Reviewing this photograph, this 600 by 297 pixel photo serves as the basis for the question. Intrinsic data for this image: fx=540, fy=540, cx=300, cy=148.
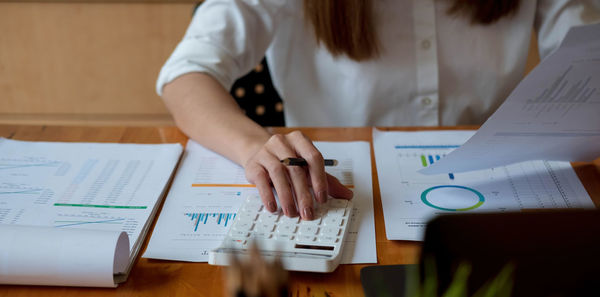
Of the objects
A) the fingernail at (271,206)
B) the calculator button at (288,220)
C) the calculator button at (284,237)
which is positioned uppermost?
the fingernail at (271,206)

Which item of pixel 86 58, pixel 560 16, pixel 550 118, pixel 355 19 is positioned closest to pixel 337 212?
pixel 550 118

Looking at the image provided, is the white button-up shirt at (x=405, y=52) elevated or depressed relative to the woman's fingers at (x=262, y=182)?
elevated

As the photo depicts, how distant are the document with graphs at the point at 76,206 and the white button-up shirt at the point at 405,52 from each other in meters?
0.22

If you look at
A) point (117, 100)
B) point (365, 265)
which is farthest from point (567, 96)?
point (117, 100)

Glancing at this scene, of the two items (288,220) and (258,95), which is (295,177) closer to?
(288,220)

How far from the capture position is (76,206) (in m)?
0.63

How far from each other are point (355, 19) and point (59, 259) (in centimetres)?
62

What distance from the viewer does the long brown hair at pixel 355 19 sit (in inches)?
36.0

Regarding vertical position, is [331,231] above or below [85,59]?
below

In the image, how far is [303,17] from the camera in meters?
1.01

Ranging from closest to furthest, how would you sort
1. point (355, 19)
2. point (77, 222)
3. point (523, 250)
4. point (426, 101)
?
1. point (523, 250)
2. point (77, 222)
3. point (355, 19)
4. point (426, 101)

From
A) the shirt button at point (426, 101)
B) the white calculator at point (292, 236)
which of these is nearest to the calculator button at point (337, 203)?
the white calculator at point (292, 236)

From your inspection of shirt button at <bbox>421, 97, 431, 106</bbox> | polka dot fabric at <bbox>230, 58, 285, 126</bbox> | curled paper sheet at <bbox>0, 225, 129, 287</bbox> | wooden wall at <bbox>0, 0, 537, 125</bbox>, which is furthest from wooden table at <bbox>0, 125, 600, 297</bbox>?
wooden wall at <bbox>0, 0, 537, 125</bbox>

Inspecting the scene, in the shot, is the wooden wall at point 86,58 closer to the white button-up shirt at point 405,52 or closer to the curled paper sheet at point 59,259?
the white button-up shirt at point 405,52
